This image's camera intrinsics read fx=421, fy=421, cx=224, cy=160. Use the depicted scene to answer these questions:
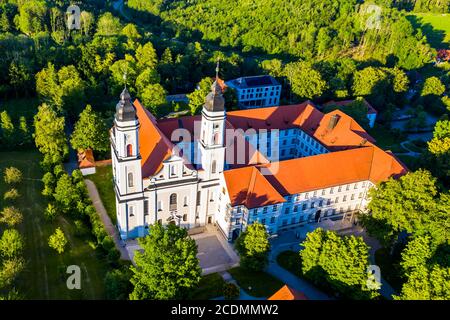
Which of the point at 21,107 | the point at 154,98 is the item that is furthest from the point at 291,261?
the point at 21,107

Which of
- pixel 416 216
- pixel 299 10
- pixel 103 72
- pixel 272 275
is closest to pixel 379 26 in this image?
pixel 299 10

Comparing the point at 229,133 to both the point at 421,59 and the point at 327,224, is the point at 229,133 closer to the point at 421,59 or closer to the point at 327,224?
the point at 327,224

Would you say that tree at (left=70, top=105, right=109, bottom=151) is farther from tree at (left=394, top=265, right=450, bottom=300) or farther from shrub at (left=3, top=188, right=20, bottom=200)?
tree at (left=394, top=265, right=450, bottom=300)

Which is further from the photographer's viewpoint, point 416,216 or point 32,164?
point 32,164

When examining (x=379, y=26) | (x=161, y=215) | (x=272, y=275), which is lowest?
→ (x=272, y=275)

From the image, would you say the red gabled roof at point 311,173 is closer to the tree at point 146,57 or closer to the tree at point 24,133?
the tree at point 24,133
